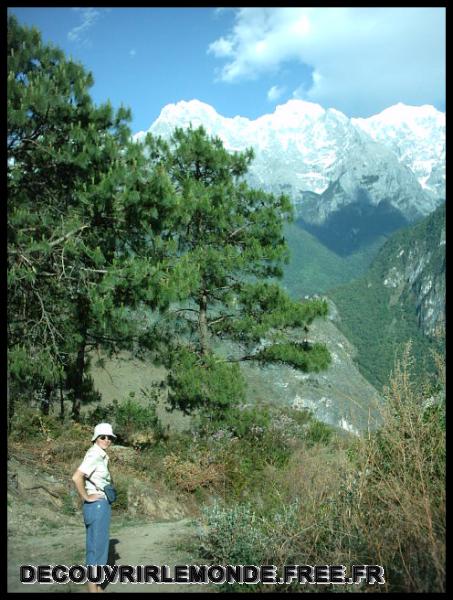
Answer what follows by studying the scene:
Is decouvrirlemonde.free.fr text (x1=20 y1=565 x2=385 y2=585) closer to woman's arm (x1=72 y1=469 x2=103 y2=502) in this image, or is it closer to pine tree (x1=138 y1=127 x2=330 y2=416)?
woman's arm (x1=72 y1=469 x2=103 y2=502)

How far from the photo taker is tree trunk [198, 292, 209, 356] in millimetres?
13352

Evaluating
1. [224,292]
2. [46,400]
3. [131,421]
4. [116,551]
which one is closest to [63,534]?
[116,551]

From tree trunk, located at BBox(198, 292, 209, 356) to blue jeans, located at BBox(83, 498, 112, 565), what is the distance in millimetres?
8445

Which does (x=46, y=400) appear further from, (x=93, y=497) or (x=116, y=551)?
(x=93, y=497)

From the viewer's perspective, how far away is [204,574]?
5.14 meters

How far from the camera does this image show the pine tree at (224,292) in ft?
40.5

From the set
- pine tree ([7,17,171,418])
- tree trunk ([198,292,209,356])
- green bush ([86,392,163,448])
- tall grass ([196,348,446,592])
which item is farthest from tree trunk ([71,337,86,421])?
tall grass ([196,348,446,592])

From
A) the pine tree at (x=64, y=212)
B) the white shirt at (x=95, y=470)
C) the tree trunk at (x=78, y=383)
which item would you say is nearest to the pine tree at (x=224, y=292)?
the tree trunk at (x=78, y=383)

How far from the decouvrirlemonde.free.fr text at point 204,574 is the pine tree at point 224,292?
6.78 m

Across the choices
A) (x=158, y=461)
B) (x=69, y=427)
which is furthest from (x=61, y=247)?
(x=158, y=461)

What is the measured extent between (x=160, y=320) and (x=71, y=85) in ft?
18.2

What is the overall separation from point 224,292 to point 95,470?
890 centimetres

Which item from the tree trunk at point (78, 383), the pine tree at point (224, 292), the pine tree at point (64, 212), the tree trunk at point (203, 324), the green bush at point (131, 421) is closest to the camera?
the pine tree at point (64, 212)

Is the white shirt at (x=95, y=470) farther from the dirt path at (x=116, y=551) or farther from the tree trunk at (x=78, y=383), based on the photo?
the tree trunk at (x=78, y=383)
